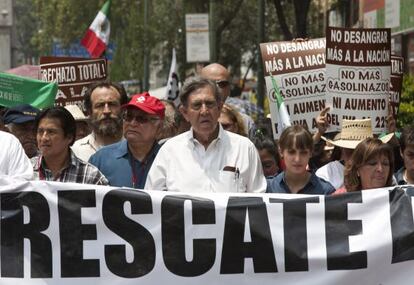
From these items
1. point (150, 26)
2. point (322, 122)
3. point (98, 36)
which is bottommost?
point (322, 122)

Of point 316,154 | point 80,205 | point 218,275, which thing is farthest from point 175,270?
point 316,154

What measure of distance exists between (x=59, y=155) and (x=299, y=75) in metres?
3.26

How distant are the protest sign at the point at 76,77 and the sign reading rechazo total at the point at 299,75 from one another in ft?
6.56

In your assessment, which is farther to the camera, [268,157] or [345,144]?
[268,157]

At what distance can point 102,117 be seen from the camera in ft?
29.0

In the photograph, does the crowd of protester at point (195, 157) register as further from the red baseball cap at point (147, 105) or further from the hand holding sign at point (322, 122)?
the hand holding sign at point (322, 122)

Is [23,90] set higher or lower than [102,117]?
higher

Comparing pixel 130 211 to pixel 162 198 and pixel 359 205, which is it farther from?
pixel 359 205

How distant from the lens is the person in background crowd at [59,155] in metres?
7.24

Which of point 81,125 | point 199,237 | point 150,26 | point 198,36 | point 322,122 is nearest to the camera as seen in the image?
point 199,237

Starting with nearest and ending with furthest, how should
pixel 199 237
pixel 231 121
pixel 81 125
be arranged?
1. pixel 199 237
2. pixel 231 121
3. pixel 81 125

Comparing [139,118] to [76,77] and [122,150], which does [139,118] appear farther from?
[76,77]

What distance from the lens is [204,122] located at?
6949 mm

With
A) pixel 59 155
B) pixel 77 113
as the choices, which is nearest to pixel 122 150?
pixel 59 155
